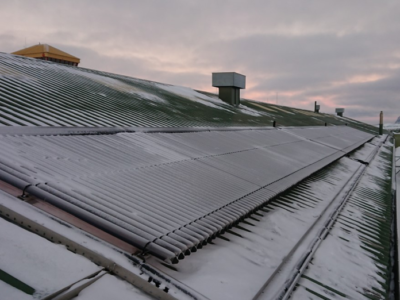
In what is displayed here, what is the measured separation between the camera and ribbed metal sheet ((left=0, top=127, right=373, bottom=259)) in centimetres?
→ 429

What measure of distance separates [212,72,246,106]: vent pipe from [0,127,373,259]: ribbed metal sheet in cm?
1823

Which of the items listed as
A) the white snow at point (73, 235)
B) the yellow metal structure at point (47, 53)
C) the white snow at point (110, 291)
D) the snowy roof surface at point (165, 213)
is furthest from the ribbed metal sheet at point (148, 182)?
the yellow metal structure at point (47, 53)

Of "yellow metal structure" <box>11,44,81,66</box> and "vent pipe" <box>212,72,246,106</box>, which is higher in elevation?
"yellow metal structure" <box>11,44,81,66</box>

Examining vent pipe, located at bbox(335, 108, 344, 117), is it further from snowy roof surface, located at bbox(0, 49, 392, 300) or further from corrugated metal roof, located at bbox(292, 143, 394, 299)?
corrugated metal roof, located at bbox(292, 143, 394, 299)

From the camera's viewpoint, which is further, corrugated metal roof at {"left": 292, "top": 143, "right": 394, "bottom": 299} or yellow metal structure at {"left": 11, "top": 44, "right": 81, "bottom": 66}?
yellow metal structure at {"left": 11, "top": 44, "right": 81, "bottom": 66}

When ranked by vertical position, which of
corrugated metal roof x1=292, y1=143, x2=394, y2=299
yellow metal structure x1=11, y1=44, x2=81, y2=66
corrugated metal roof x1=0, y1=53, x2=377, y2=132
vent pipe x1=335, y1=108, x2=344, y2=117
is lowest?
corrugated metal roof x1=292, y1=143, x2=394, y2=299

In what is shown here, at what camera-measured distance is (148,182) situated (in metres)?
5.94

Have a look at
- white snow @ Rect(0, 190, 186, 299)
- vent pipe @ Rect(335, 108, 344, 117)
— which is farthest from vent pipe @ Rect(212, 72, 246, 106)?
vent pipe @ Rect(335, 108, 344, 117)

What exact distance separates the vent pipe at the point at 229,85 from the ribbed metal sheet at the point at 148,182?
59.8ft

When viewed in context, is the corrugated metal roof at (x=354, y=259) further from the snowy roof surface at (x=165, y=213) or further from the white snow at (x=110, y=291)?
the white snow at (x=110, y=291)

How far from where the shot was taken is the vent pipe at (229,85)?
91.2 feet

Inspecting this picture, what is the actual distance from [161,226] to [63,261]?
126 cm

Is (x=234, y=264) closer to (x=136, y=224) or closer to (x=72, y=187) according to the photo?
(x=136, y=224)

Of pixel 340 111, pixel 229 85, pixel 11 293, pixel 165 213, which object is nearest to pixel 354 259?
pixel 165 213
